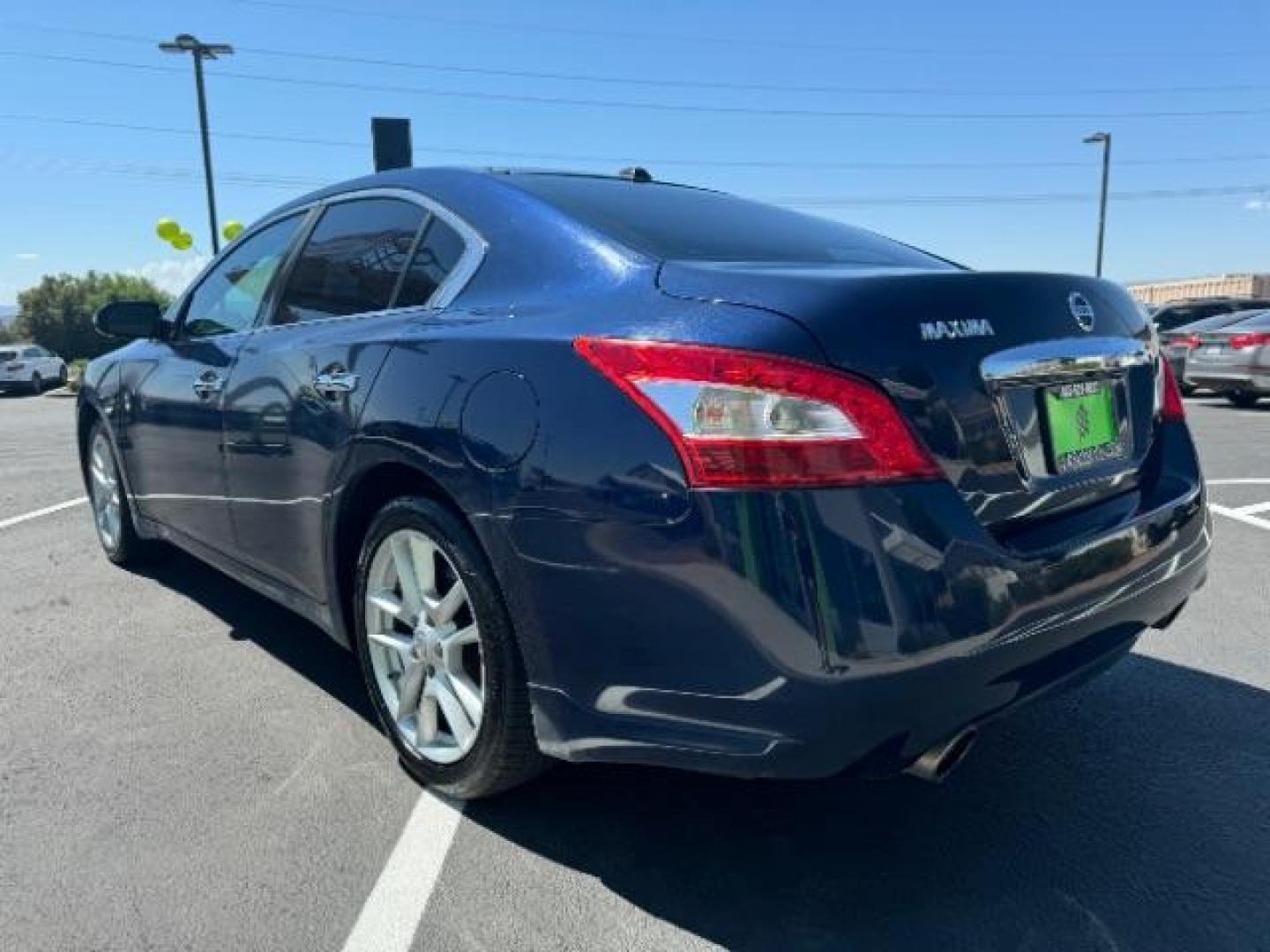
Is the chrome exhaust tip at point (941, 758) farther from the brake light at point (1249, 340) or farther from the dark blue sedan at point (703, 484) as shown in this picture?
the brake light at point (1249, 340)

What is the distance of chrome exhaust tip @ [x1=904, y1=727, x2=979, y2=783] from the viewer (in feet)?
6.57

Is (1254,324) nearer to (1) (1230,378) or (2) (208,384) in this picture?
(1) (1230,378)

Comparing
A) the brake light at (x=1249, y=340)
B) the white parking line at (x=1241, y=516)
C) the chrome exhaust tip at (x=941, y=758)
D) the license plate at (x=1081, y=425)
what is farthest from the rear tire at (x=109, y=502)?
the brake light at (x=1249, y=340)

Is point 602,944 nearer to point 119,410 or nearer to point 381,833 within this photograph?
point 381,833

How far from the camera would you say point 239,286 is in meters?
3.82

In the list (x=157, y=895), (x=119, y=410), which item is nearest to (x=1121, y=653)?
(x=157, y=895)

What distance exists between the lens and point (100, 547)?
18.3 feet

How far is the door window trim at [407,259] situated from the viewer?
8.64 ft

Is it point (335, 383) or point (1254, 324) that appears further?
point (1254, 324)

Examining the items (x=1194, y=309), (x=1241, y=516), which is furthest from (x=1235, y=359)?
(x=1241, y=516)

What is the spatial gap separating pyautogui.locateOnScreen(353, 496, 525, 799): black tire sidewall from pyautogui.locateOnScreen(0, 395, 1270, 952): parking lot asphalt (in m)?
0.14

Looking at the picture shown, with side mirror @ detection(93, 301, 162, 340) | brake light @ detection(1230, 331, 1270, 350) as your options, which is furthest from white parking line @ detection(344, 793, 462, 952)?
brake light @ detection(1230, 331, 1270, 350)

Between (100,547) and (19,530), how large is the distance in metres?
0.89

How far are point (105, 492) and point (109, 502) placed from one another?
7 centimetres
